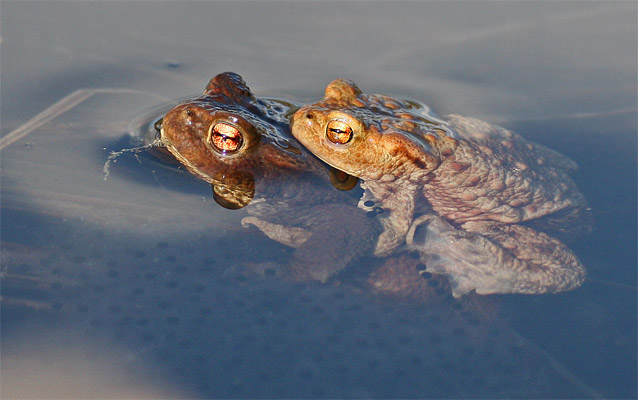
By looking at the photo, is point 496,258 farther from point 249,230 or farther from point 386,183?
point 249,230

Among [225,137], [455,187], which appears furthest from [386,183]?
[225,137]

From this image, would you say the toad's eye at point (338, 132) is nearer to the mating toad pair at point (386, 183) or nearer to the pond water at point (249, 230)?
the mating toad pair at point (386, 183)

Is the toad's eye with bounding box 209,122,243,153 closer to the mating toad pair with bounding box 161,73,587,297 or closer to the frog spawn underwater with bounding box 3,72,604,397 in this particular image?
the mating toad pair with bounding box 161,73,587,297

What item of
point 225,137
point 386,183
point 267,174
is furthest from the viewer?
point 386,183

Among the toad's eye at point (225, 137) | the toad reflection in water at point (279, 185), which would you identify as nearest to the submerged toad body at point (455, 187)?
the toad reflection in water at point (279, 185)

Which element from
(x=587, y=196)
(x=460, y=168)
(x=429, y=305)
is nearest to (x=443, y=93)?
(x=460, y=168)

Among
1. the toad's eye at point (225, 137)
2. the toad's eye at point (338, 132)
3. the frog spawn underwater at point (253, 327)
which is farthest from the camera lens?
the toad's eye at point (338, 132)

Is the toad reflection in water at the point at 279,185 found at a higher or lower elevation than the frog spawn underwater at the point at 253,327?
higher
